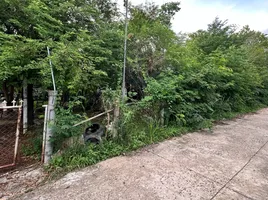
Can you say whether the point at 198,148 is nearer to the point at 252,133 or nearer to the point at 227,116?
the point at 252,133

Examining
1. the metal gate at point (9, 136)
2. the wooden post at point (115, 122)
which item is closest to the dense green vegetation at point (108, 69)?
the wooden post at point (115, 122)

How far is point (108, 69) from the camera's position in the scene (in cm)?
397

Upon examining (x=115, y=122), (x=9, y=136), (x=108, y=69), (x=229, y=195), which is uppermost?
(x=108, y=69)

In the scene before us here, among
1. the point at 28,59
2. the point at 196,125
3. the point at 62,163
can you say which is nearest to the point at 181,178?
the point at 62,163

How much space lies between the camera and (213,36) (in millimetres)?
8422

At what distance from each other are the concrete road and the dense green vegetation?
33 centimetres

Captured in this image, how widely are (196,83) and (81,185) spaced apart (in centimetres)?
374

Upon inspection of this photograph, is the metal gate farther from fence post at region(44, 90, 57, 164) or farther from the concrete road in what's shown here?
the concrete road

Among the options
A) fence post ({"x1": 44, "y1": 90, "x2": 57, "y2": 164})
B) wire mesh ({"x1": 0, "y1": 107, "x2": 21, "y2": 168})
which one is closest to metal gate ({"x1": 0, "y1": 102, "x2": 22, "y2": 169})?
wire mesh ({"x1": 0, "y1": 107, "x2": 21, "y2": 168})

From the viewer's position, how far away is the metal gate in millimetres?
2232

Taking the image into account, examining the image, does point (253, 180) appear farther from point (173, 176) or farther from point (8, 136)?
point (8, 136)

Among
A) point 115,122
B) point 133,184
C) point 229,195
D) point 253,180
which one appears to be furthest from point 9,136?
point 253,180

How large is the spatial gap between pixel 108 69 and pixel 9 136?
267 centimetres

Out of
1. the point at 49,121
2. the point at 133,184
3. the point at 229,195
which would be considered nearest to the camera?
the point at 229,195
